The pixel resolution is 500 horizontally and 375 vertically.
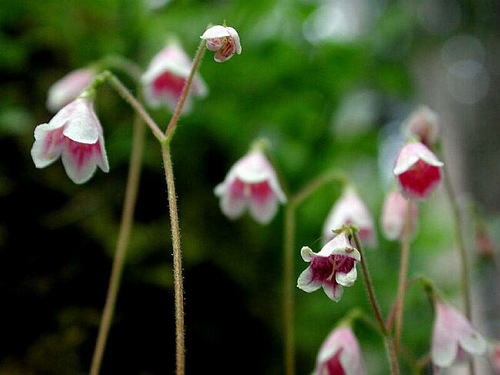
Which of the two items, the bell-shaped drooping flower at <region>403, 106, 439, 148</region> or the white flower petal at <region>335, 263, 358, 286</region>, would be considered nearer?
the white flower petal at <region>335, 263, 358, 286</region>

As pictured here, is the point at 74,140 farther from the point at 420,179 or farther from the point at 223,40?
the point at 420,179

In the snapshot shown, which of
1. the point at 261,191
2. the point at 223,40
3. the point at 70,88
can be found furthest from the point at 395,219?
the point at 70,88

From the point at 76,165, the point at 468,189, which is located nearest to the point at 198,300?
the point at 76,165

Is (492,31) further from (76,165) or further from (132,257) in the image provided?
(76,165)

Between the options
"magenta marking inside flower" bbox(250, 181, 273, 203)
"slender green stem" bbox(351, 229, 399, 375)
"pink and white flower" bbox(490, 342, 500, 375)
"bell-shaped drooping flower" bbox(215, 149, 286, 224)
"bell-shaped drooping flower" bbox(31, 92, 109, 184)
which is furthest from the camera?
"magenta marking inside flower" bbox(250, 181, 273, 203)

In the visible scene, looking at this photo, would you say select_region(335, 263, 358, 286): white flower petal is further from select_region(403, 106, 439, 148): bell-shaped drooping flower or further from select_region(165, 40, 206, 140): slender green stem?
select_region(403, 106, 439, 148): bell-shaped drooping flower

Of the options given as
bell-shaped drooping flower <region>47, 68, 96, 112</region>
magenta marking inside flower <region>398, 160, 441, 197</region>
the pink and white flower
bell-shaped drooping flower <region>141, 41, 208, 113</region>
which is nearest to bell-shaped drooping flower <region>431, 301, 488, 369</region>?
the pink and white flower

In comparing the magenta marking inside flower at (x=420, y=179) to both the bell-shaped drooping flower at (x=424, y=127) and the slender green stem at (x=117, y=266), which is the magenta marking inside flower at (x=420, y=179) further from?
the slender green stem at (x=117, y=266)
